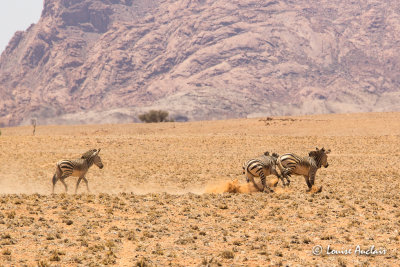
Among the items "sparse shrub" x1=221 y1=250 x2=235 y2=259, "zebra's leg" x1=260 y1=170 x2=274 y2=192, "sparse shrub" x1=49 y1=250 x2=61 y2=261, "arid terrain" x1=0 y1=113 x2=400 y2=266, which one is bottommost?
"sparse shrub" x1=49 y1=250 x2=61 y2=261

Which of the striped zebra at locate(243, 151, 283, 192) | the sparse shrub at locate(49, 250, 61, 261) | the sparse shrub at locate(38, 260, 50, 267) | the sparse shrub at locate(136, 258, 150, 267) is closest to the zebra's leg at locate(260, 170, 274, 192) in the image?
the striped zebra at locate(243, 151, 283, 192)

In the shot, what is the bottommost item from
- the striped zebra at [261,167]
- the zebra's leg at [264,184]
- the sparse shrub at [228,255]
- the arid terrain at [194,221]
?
A: the sparse shrub at [228,255]

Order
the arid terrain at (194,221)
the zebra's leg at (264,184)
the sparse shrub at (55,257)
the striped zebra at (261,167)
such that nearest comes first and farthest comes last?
the sparse shrub at (55,257) < the arid terrain at (194,221) < the striped zebra at (261,167) < the zebra's leg at (264,184)

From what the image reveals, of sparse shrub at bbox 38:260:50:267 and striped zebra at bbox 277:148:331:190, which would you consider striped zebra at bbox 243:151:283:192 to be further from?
sparse shrub at bbox 38:260:50:267

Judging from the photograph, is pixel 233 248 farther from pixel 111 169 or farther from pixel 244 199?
pixel 111 169

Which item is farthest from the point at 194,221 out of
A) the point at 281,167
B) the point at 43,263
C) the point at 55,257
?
the point at 281,167

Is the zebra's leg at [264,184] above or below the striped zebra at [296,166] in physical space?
below

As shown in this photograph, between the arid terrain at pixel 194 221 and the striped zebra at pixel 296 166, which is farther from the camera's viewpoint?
the striped zebra at pixel 296 166

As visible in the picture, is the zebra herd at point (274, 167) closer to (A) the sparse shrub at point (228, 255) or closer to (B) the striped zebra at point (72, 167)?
(B) the striped zebra at point (72, 167)

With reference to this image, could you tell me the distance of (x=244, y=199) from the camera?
21859mm

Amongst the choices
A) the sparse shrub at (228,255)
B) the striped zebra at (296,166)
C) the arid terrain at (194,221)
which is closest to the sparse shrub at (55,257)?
the arid terrain at (194,221)

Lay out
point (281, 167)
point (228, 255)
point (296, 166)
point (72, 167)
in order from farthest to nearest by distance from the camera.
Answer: point (72, 167) < point (281, 167) < point (296, 166) < point (228, 255)

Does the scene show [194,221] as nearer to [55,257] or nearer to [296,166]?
[55,257]

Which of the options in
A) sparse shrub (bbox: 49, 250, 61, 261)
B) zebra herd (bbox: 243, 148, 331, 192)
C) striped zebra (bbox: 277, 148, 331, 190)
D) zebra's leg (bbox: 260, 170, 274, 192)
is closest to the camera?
sparse shrub (bbox: 49, 250, 61, 261)
